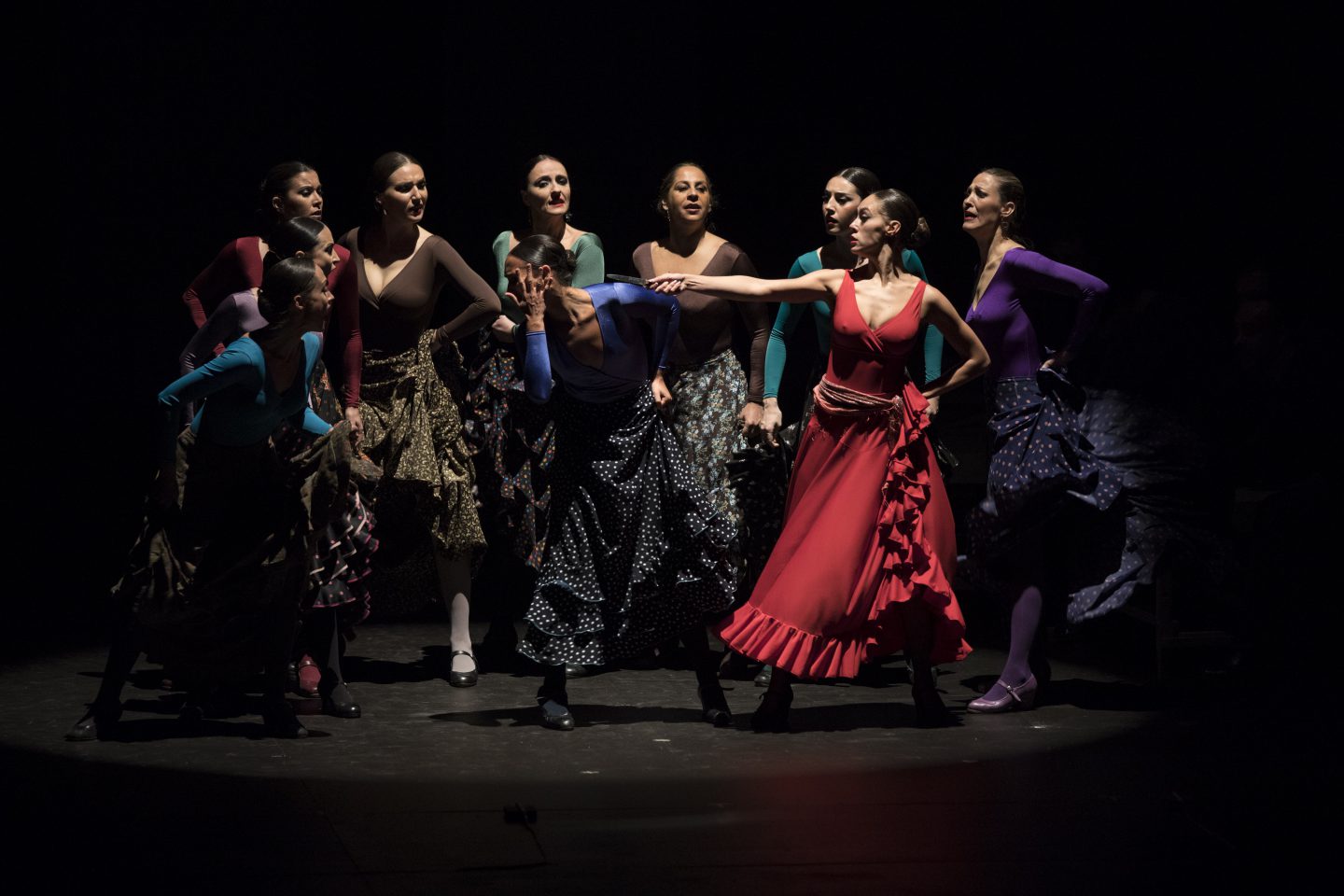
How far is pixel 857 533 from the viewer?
511 cm

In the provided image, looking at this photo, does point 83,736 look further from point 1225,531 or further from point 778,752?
point 1225,531

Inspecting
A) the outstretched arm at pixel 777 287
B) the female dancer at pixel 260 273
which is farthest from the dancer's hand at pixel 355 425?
the outstretched arm at pixel 777 287

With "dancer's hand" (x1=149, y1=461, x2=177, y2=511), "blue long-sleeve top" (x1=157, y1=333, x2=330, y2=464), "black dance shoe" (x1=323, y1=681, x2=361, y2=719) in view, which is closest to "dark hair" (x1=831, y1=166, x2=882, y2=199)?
A: "blue long-sleeve top" (x1=157, y1=333, x2=330, y2=464)

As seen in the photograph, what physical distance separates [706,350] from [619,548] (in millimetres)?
1100

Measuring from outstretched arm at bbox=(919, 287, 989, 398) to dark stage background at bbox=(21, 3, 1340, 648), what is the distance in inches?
84.2

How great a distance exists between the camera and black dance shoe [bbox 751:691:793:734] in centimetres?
518

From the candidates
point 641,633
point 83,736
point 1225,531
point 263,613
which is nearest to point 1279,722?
point 1225,531

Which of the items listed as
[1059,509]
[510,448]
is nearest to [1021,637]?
[1059,509]

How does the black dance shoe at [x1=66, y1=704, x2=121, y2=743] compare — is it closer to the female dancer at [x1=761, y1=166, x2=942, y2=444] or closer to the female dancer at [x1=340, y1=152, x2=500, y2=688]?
the female dancer at [x1=340, y1=152, x2=500, y2=688]

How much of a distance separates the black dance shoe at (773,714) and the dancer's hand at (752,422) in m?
1.01

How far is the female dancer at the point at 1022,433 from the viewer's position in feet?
18.0

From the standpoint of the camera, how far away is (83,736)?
4.96m

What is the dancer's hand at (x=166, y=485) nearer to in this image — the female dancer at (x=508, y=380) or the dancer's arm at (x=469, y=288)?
the female dancer at (x=508, y=380)

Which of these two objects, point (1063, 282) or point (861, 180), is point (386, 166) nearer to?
point (861, 180)
